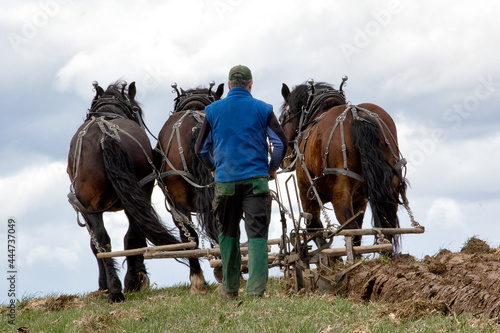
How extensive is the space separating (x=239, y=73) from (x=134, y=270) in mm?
4183

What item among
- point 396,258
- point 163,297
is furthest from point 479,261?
point 163,297

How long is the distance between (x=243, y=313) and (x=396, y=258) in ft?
9.97

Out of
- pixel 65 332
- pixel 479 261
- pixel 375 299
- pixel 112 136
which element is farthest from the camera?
pixel 112 136

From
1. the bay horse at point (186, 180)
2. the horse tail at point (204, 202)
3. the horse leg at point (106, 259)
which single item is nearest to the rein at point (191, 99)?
the bay horse at point (186, 180)

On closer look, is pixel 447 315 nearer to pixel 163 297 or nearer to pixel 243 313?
pixel 243 313

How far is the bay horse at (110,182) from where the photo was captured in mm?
7617

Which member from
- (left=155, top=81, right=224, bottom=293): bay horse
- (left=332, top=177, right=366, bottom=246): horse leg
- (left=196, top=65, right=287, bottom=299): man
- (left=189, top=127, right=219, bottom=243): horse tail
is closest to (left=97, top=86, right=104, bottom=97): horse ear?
(left=155, top=81, right=224, bottom=293): bay horse

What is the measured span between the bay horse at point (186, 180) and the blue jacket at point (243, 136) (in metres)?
2.06

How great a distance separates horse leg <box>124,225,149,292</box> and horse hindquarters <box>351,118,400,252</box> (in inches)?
132

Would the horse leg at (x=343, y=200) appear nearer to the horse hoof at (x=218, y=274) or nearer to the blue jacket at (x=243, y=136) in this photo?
the horse hoof at (x=218, y=274)

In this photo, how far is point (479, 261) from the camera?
6.11 m

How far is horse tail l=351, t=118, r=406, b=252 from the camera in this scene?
7566 mm

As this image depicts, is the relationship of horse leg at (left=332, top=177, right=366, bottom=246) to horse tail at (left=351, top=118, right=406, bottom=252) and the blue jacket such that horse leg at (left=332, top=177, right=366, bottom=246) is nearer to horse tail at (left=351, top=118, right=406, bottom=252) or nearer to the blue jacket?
horse tail at (left=351, top=118, right=406, bottom=252)

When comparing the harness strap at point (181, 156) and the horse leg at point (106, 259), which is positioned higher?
the harness strap at point (181, 156)
